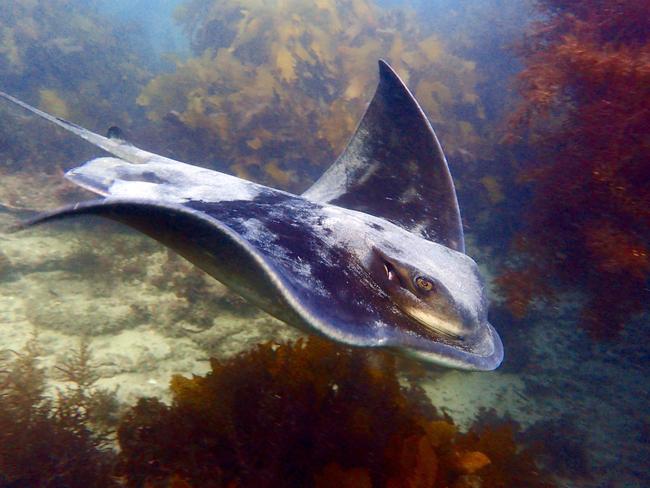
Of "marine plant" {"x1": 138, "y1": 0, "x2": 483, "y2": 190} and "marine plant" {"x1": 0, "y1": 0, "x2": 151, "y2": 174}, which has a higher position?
"marine plant" {"x1": 138, "y1": 0, "x2": 483, "y2": 190}

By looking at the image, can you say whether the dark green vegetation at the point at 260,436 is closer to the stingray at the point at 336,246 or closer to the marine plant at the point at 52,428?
the marine plant at the point at 52,428

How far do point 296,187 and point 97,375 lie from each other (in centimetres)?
447

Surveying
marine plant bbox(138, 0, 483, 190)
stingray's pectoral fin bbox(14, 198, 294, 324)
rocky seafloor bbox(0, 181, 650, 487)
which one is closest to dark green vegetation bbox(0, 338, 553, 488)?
rocky seafloor bbox(0, 181, 650, 487)

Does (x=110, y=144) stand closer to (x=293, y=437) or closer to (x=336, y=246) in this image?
(x=336, y=246)

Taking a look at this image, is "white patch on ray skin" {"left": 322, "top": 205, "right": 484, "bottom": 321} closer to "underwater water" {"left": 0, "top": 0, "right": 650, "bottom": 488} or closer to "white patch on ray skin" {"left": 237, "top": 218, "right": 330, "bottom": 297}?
"underwater water" {"left": 0, "top": 0, "right": 650, "bottom": 488}

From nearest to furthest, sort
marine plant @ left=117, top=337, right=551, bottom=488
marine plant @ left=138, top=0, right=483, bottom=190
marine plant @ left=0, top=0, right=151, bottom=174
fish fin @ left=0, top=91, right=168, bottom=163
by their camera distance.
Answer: marine plant @ left=117, top=337, right=551, bottom=488 → fish fin @ left=0, top=91, right=168, bottom=163 → marine plant @ left=138, top=0, right=483, bottom=190 → marine plant @ left=0, top=0, right=151, bottom=174

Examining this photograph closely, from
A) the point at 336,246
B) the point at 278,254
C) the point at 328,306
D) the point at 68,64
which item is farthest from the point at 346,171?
the point at 68,64

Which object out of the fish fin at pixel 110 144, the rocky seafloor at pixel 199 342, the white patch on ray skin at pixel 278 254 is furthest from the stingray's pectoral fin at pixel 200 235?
the rocky seafloor at pixel 199 342

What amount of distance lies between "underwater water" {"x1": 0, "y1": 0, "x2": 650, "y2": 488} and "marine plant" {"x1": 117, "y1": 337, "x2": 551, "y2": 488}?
0.05ft

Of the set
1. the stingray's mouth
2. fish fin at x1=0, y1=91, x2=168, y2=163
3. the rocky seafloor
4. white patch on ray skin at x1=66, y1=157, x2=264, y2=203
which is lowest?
the rocky seafloor

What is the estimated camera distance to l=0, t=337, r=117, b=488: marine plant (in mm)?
2695

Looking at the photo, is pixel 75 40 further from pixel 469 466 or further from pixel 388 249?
pixel 469 466

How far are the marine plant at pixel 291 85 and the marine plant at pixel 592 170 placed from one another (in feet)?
8.04

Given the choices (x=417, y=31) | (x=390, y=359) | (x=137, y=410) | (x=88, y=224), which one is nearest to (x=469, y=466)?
(x=390, y=359)
